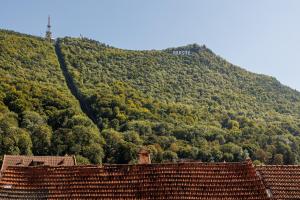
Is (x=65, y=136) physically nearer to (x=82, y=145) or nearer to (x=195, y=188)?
(x=82, y=145)

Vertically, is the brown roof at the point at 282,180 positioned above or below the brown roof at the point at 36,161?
above

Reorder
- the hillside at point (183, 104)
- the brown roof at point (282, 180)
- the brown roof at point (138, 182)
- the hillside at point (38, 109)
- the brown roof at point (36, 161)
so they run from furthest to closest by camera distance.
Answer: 1. the hillside at point (183, 104)
2. the hillside at point (38, 109)
3. the brown roof at point (36, 161)
4. the brown roof at point (282, 180)
5. the brown roof at point (138, 182)

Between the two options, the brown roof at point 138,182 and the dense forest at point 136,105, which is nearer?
the brown roof at point 138,182

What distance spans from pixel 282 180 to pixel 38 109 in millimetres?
80127

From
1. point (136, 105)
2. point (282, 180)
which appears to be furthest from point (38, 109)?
point (282, 180)

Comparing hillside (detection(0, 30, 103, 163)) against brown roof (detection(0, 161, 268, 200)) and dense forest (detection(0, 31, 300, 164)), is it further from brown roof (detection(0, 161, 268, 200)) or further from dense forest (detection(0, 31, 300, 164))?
brown roof (detection(0, 161, 268, 200))

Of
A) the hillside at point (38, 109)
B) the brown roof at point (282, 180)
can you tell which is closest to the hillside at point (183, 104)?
the hillside at point (38, 109)

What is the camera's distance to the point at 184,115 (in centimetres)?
10394

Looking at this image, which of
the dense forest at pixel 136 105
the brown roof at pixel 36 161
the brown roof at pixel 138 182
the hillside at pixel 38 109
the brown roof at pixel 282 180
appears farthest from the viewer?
the dense forest at pixel 136 105

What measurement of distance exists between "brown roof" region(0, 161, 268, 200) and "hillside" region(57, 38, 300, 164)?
61643 mm

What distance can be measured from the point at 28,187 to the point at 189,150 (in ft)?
230

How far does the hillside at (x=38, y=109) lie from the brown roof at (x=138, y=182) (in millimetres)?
52906

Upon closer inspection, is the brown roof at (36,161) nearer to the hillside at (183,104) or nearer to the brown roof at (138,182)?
the brown roof at (138,182)

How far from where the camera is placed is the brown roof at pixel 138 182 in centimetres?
1567
